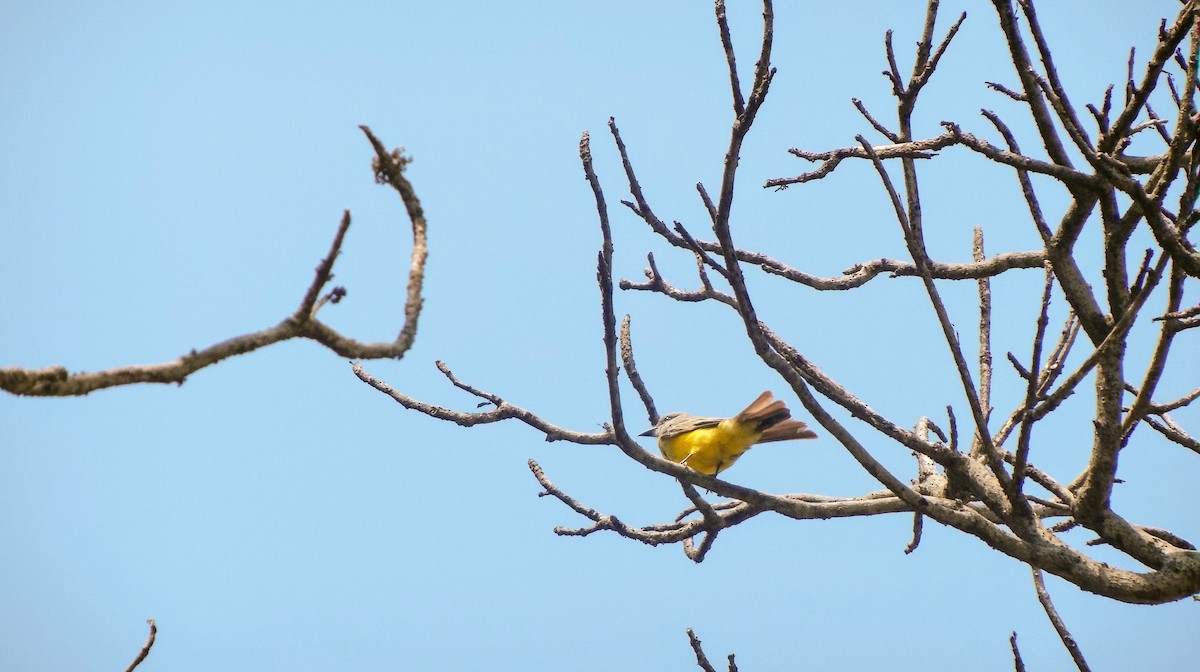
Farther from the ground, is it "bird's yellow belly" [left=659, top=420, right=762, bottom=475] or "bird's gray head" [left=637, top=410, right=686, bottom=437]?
"bird's gray head" [left=637, top=410, right=686, bottom=437]

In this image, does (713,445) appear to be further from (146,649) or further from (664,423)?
(146,649)

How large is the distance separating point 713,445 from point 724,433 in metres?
0.15

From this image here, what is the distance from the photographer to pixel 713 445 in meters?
6.68

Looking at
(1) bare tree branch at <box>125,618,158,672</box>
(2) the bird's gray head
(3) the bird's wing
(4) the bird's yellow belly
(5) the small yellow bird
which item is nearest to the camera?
(1) bare tree branch at <box>125,618,158,672</box>

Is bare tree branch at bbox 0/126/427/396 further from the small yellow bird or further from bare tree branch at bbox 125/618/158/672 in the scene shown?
the small yellow bird

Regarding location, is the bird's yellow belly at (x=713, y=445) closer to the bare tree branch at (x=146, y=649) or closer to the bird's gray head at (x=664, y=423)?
the bird's gray head at (x=664, y=423)

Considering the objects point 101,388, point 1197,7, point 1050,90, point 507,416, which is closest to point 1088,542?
point 1050,90

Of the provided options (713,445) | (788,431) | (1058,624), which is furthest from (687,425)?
(1058,624)

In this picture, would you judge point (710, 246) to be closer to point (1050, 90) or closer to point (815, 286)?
point (815, 286)

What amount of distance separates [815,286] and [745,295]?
4.96 ft

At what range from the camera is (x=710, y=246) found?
4.57 metres

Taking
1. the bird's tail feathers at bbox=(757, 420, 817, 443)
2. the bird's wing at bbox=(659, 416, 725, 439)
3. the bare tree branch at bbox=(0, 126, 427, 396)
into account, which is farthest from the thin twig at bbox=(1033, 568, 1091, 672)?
the bare tree branch at bbox=(0, 126, 427, 396)

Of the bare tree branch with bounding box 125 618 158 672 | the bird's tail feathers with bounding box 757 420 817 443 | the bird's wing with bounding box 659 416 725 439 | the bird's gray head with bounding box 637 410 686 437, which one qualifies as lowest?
the bare tree branch with bounding box 125 618 158 672

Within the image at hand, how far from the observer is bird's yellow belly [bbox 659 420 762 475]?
6480 millimetres
